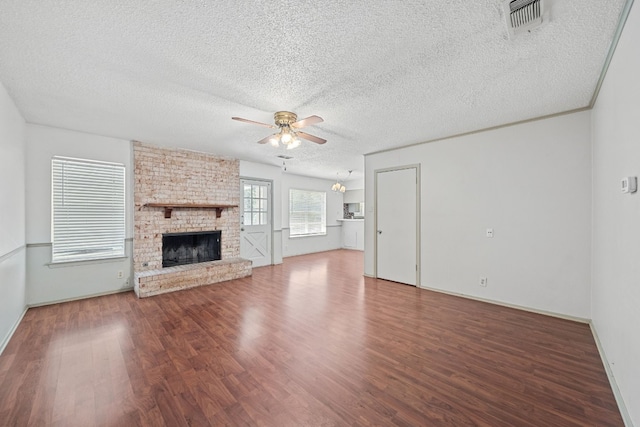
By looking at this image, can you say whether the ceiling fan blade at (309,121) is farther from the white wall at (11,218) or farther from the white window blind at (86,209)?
the white window blind at (86,209)

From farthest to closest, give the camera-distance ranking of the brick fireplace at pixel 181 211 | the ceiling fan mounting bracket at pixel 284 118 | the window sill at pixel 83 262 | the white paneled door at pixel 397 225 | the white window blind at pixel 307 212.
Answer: the white window blind at pixel 307 212 < the white paneled door at pixel 397 225 < the brick fireplace at pixel 181 211 < the window sill at pixel 83 262 < the ceiling fan mounting bracket at pixel 284 118

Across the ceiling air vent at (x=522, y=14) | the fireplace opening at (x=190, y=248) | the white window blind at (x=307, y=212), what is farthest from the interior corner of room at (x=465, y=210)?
the white window blind at (x=307, y=212)

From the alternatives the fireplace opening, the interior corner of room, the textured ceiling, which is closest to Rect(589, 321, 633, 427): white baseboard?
the interior corner of room

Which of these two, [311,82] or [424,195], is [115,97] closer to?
[311,82]

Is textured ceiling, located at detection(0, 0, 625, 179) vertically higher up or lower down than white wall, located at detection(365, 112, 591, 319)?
higher up

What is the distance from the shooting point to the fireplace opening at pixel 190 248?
5039 millimetres

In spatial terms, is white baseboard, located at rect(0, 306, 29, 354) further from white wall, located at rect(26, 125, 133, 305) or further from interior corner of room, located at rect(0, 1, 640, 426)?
white wall, located at rect(26, 125, 133, 305)

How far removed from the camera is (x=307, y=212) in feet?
28.8

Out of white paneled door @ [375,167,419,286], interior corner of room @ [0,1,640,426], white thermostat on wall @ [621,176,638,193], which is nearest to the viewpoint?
white thermostat on wall @ [621,176,638,193]

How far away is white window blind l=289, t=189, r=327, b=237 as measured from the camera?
27.4 feet

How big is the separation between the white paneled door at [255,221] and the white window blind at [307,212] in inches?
58.9

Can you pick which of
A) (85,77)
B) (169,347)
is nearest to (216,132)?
(85,77)

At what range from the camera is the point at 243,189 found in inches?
249

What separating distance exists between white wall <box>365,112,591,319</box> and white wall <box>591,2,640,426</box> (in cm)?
49
